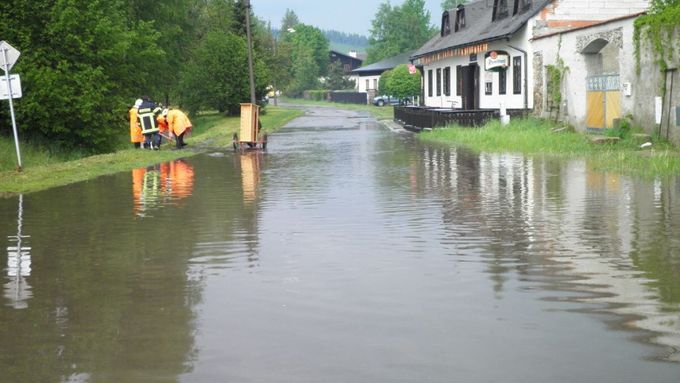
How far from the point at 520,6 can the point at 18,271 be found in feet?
122

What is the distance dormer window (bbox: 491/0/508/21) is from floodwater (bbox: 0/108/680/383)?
30105 mm

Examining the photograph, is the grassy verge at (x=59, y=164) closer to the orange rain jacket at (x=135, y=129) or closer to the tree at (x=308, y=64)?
the orange rain jacket at (x=135, y=129)

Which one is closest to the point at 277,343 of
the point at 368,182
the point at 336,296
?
the point at 336,296

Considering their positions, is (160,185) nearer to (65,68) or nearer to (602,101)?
(65,68)

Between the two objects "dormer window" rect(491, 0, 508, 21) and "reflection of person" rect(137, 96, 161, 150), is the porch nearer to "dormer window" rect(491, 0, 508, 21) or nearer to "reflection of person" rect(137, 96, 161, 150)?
"dormer window" rect(491, 0, 508, 21)

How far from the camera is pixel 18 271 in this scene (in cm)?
930

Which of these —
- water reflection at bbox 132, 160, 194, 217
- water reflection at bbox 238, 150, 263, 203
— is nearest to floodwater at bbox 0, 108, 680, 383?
water reflection at bbox 132, 160, 194, 217

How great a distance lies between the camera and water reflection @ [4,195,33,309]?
802 centimetres

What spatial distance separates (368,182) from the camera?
731 inches

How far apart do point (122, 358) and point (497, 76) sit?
39622 millimetres

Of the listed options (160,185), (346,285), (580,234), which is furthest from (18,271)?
(160,185)

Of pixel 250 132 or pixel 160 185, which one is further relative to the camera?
pixel 250 132

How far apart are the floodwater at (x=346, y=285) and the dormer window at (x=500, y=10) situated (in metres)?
30.1

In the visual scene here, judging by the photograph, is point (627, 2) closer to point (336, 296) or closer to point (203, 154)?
point (203, 154)
